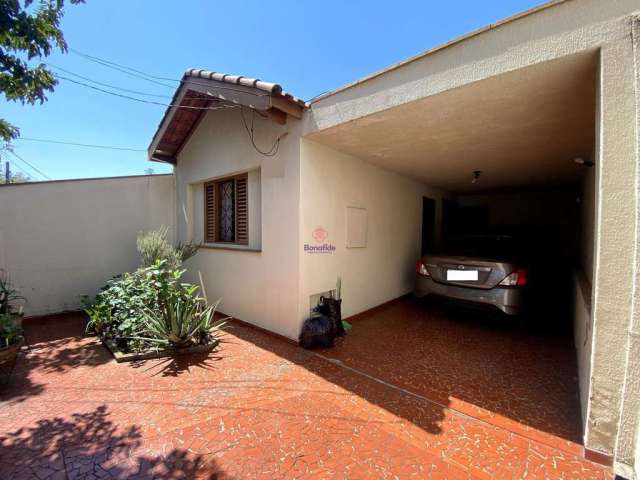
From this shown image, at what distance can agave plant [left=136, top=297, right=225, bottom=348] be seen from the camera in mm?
3787

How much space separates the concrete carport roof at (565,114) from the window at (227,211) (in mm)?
2055

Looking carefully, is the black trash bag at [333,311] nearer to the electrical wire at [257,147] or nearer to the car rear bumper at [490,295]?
the car rear bumper at [490,295]

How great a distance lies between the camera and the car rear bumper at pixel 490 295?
4145mm

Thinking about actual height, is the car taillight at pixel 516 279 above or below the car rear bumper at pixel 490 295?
above

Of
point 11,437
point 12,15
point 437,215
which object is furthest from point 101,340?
point 437,215

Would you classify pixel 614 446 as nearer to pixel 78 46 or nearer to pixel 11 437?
pixel 11 437

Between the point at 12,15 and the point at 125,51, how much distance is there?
202 cm

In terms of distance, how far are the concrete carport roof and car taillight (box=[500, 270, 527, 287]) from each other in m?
1.72

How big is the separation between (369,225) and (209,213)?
357 centimetres

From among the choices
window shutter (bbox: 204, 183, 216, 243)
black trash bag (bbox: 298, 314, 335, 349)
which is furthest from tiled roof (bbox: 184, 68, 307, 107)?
black trash bag (bbox: 298, 314, 335, 349)

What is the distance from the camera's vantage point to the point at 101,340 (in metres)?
4.36

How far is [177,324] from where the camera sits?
3.82 meters

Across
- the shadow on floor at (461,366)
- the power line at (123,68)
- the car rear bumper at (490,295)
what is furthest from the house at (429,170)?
the car rear bumper at (490,295)

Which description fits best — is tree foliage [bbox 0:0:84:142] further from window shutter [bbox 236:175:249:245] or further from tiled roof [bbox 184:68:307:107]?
window shutter [bbox 236:175:249:245]
